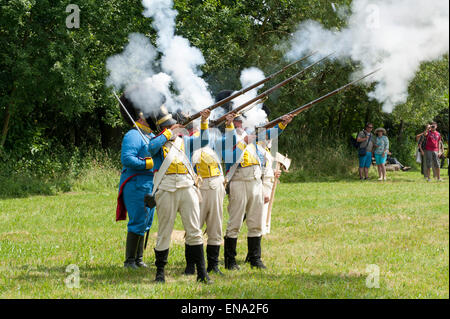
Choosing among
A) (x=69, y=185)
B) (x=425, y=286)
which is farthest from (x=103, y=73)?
(x=425, y=286)

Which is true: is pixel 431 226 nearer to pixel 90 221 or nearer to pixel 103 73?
pixel 90 221

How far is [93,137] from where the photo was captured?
2189cm

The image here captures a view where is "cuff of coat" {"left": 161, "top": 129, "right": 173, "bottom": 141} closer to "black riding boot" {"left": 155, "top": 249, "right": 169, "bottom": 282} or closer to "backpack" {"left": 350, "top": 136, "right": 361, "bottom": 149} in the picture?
"black riding boot" {"left": 155, "top": 249, "right": 169, "bottom": 282}

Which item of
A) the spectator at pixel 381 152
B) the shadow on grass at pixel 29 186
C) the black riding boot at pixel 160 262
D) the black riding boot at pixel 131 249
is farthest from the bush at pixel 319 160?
the black riding boot at pixel 160 262

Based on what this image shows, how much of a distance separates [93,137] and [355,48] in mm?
15026

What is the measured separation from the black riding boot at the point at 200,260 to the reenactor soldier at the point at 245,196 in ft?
2.84

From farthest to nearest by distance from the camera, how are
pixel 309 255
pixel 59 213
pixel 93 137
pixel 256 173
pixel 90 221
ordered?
pixel 93 137, pixel 59 213, pixel 90 221, pixel 309 255, pixel 256 173

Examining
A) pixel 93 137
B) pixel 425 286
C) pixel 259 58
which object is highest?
pixel 259 58

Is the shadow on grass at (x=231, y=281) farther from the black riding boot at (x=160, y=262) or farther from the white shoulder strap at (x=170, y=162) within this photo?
the white shoulder strap at (x=170, y=162)

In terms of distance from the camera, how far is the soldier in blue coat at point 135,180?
652 cm

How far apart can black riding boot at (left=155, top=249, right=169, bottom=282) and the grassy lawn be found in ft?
0.42

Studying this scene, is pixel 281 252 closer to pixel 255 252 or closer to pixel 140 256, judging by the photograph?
pixel 255 252

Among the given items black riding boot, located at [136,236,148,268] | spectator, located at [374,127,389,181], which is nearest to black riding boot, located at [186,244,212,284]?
black riding boot, located at [136,236,148,268]

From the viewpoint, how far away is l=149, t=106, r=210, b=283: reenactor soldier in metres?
5.77
